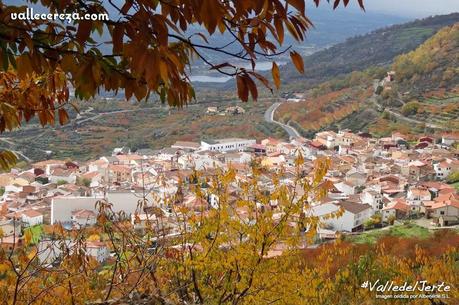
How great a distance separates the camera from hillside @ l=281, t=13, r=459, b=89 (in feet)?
181

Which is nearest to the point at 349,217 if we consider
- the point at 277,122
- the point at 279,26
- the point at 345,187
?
the point at 345,187

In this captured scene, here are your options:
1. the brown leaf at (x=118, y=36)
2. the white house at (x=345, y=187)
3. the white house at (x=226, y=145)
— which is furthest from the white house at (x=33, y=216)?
the brown leaf at (x=118, y=36)

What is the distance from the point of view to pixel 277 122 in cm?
3803

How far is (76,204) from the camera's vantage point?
17.2m

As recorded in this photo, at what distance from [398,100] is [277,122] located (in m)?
7.61

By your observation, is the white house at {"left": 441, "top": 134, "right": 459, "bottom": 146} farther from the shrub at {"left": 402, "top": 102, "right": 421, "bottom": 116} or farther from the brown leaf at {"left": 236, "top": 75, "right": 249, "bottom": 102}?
the brown leaf at {"left": 236, "top": 75, "right": 249, "bottom": 102}

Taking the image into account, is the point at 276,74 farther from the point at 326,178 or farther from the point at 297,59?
the point at 326,178

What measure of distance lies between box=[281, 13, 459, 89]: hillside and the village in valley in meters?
25.5

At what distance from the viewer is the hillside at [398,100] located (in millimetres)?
31875

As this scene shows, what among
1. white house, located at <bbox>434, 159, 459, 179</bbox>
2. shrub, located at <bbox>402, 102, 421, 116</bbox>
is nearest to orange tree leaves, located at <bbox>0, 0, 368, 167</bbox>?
white house, located at <bbox>434, 159, 459, 179</bbox>

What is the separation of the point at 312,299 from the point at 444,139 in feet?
80.6

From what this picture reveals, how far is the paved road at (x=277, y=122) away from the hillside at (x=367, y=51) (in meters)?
9.00

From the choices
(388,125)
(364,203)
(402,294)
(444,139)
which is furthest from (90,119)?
(402,294)

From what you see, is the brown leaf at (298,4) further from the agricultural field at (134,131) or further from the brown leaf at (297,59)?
the agricultural field at (134,131)
